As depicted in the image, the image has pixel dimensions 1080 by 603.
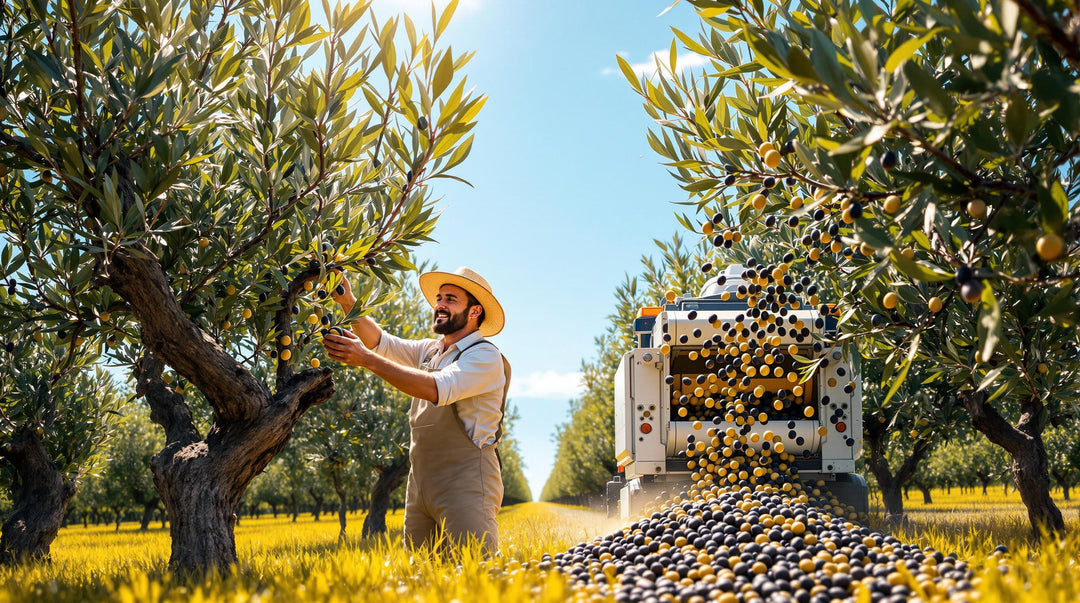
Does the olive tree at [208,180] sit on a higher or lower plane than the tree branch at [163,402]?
higher

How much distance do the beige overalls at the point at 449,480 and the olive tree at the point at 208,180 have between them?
3.00 feet

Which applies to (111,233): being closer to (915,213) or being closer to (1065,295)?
(915,213)

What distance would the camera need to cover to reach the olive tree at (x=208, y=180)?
4207 millimetres

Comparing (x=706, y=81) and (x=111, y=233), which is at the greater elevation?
(x=706, y=81)

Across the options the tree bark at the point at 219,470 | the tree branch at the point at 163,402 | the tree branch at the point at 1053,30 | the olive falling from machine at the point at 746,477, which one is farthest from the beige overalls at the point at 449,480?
the tree branch at the point at 1053,30

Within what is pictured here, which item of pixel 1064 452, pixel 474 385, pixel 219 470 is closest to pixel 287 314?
pixel 219 470

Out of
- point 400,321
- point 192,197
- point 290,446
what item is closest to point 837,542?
point 192,197

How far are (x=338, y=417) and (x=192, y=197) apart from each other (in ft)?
43.9

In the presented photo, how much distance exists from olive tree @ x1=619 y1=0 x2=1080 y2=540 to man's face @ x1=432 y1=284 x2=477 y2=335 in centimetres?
230

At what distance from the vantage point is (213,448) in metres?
5.16

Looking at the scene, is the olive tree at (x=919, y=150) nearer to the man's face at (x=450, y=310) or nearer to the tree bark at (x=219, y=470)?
the man's face at (x=450, y=310)

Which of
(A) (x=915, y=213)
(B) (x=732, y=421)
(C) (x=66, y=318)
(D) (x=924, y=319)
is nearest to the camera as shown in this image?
(A) (x=915, y=213)

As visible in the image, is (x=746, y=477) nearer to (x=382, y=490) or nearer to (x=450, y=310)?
(x=450, y=310)

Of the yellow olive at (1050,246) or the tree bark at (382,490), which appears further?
the tree bark at (382,490)
